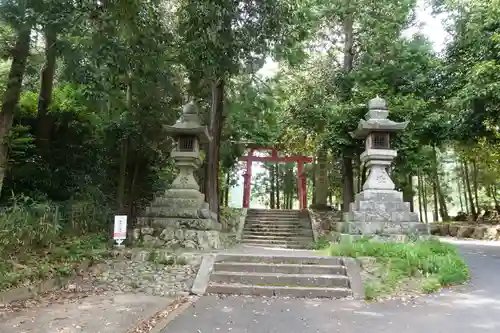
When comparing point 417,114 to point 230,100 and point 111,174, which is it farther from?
point 111,174

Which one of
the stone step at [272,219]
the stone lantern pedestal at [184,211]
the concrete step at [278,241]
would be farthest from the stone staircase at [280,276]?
the stone step at [272,219]

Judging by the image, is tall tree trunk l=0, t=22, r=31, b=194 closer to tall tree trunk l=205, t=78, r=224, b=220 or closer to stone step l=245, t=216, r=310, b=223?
tall tree trunk l=205, t=78, r=224, b=220

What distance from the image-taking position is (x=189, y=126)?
10.7 m

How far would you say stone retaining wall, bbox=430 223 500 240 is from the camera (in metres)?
17.5

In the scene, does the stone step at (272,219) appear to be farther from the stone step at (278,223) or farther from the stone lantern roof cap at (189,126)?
the stone lantern roof cap at (189,126)

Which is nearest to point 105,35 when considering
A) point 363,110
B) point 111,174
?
point 111,174

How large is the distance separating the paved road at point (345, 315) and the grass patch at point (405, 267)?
42 cm

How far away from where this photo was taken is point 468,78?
465 inches

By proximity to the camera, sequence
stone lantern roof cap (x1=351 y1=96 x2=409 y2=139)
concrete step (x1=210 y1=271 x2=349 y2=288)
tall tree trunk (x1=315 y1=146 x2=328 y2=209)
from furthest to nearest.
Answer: tall tree trunk (x1=315 y1=146 x2=328 y2=209) < stone lantern roof cap (x1=351 y1=96 x2=409 y2=139) < concrete step (x1=210 y1=271 x2=349 y2=288)

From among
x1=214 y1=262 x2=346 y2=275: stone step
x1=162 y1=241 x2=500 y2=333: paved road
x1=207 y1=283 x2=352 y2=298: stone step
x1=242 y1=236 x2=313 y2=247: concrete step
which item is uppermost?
x1=242 y1=236 x2=313 y2=247: concrete step

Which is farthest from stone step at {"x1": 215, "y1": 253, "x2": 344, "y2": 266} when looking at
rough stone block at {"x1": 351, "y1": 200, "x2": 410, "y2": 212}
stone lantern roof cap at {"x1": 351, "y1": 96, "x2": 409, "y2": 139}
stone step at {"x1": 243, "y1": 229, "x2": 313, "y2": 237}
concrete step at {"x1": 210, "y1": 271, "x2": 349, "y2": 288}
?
stone step at {"x1": 243, "y1": 229, "x2": 313, "y2": 237}

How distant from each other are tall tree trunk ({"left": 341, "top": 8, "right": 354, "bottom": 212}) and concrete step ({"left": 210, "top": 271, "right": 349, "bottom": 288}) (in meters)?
7.47

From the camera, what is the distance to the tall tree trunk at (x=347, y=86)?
14.5m

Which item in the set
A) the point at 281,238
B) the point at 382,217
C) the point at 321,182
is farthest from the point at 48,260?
the point at 321,182
